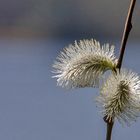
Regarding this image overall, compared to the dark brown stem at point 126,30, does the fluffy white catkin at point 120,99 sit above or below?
below

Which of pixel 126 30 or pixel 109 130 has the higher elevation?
pixel 126 30

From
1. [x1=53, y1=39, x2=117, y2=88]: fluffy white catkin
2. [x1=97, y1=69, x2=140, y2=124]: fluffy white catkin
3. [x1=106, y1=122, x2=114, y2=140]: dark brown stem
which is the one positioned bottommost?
[x1=106, y1=122, x2=114, y2=140]: dark brown stem

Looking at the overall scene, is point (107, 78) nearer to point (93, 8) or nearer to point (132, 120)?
point (132, 120)

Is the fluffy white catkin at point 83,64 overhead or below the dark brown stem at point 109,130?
overhead

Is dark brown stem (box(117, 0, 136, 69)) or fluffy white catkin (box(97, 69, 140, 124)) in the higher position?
dark brown stem (box(117, 0, 136, 69))

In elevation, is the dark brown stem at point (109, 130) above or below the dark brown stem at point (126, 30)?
below

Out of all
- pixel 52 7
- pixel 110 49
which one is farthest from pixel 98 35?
pixel 110 49

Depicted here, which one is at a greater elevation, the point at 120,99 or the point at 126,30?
the point at 126,30

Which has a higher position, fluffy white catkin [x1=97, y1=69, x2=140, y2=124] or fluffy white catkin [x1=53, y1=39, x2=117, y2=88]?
fluffy white catkin [x1=53, y1=39, x2=117, y2=88]

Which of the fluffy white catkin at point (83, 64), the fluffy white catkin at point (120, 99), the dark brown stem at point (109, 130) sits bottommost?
the dark brown stem at point (109, 130)

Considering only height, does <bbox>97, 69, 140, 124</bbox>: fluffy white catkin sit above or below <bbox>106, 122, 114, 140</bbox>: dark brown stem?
above

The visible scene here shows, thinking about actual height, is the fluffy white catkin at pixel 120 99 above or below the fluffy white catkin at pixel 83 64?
below
